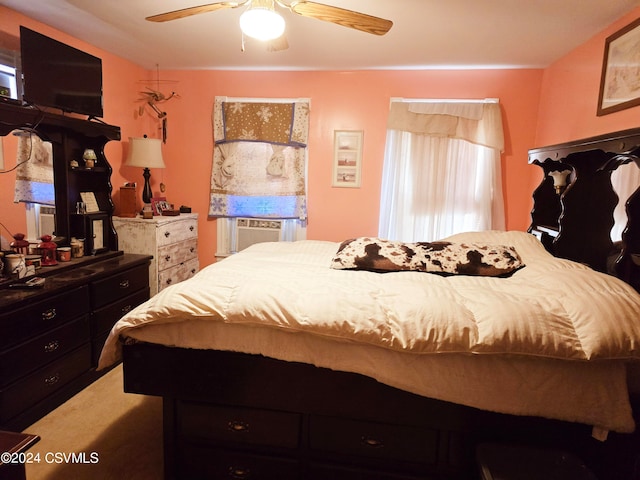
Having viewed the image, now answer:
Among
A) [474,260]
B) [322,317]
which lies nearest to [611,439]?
[474,260]

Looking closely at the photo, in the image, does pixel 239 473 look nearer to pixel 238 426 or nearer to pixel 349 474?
pixel 238 426

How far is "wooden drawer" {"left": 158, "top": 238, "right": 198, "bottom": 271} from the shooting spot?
341cm

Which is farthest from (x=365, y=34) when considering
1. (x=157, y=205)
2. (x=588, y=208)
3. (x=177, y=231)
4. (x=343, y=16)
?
(x=157, y=205)

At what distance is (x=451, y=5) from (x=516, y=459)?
2.38 meters

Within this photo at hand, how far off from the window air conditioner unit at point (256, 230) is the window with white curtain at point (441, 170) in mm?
1117

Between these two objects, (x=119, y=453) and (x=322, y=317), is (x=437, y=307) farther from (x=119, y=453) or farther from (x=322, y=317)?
(x=119, y=453)

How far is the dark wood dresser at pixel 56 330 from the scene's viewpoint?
1853 mm

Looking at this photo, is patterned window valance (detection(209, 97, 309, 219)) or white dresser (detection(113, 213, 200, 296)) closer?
white dresser (detection(113, 213, 200, 296))

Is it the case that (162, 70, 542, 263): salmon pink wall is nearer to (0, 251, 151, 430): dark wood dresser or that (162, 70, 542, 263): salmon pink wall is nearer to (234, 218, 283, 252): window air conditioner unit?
(234, 218, 283, 252): window air conditioner unit

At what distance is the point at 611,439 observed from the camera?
1.44m

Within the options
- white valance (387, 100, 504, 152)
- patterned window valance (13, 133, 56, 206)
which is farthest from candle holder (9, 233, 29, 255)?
white valance (387, 100, 504, 152)

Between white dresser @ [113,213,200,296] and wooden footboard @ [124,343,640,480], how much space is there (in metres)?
1.92

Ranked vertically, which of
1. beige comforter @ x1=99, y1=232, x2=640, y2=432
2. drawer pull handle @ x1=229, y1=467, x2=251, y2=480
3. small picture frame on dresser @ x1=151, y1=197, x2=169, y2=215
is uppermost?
small picture frame on dresser @ x1=151, y1=197, x2=169, y2=215

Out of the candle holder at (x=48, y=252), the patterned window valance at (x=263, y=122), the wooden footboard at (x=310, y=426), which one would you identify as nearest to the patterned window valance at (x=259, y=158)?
the patterned window valance at (x=263, y=122)
